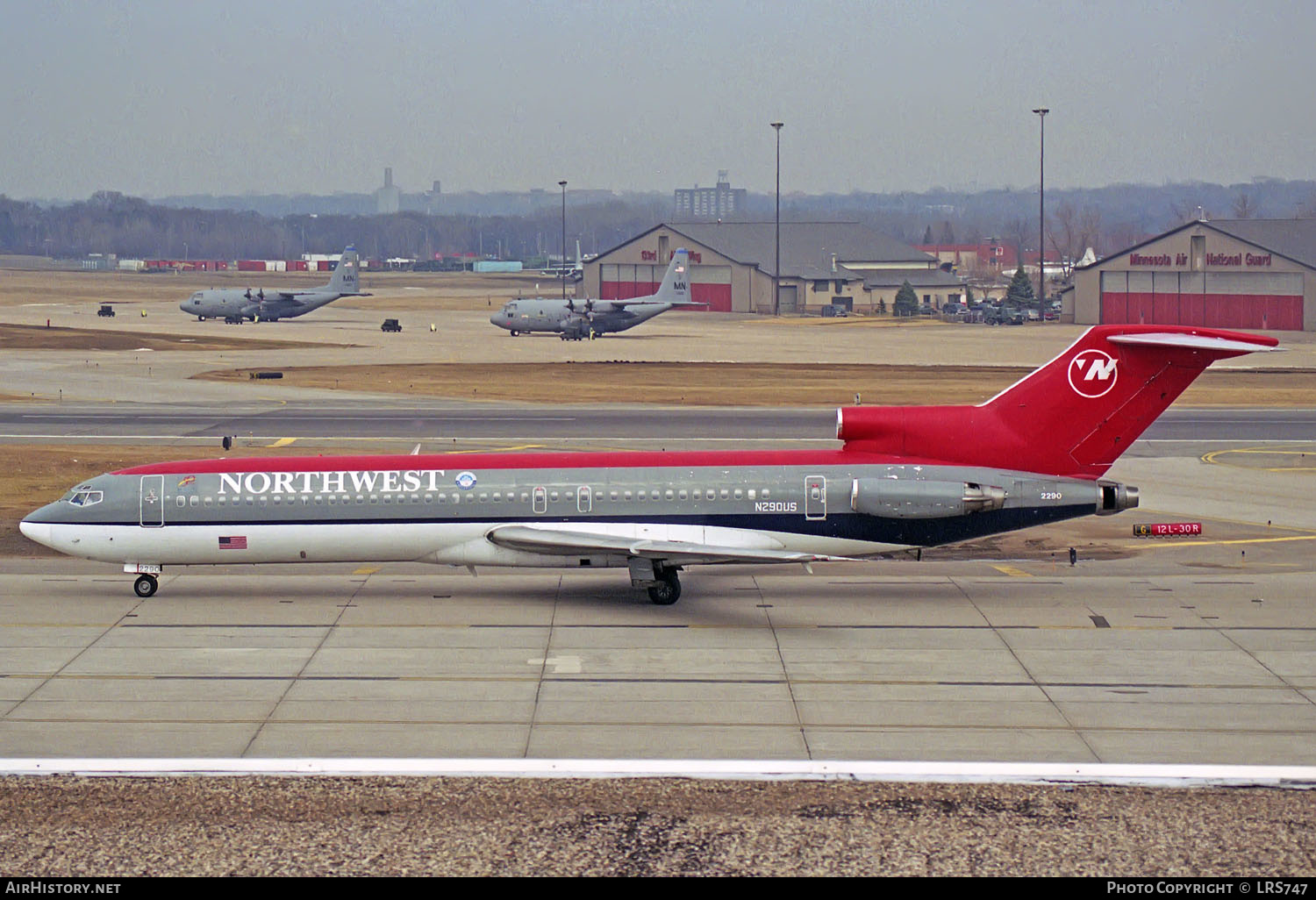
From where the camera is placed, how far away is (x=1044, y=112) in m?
147

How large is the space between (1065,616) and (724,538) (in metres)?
7.83

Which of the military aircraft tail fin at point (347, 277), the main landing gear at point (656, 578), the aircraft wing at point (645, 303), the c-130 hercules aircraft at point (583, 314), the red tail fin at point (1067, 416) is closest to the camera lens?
the main landing gear at point (656, 578)

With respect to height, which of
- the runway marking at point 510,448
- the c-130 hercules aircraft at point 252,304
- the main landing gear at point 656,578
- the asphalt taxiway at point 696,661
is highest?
the c-130 hercules aircraft at point 252,304

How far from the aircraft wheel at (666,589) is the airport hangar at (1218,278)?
107939mm

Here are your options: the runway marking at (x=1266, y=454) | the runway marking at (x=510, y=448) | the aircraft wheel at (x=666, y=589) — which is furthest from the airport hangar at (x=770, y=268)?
the aircraft wheel at (x=666, y=589)

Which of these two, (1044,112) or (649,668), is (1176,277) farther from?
(649,668)

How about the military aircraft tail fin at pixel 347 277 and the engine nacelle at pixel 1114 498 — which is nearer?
the engine nacelle at pixel 1114 498

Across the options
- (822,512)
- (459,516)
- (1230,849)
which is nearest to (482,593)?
(459,516)

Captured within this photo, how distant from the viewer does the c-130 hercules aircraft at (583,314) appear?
4835 inches

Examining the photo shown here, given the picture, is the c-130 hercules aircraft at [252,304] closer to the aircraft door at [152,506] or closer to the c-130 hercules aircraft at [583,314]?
the c-130 hercules aircraft at [583,314]

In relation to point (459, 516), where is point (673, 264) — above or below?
above

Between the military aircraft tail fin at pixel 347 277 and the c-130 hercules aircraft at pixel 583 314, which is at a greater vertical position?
the military aircraft tail fin at pixel 347 277

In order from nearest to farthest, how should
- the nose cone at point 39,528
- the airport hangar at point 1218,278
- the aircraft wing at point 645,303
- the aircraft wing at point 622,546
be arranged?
the aircraft wing at point 622,546, the nose cone at point 39,528, the aircraft wing at point 645,303, the airport hangar at point 1218,278

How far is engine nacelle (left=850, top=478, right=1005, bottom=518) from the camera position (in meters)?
32.6
